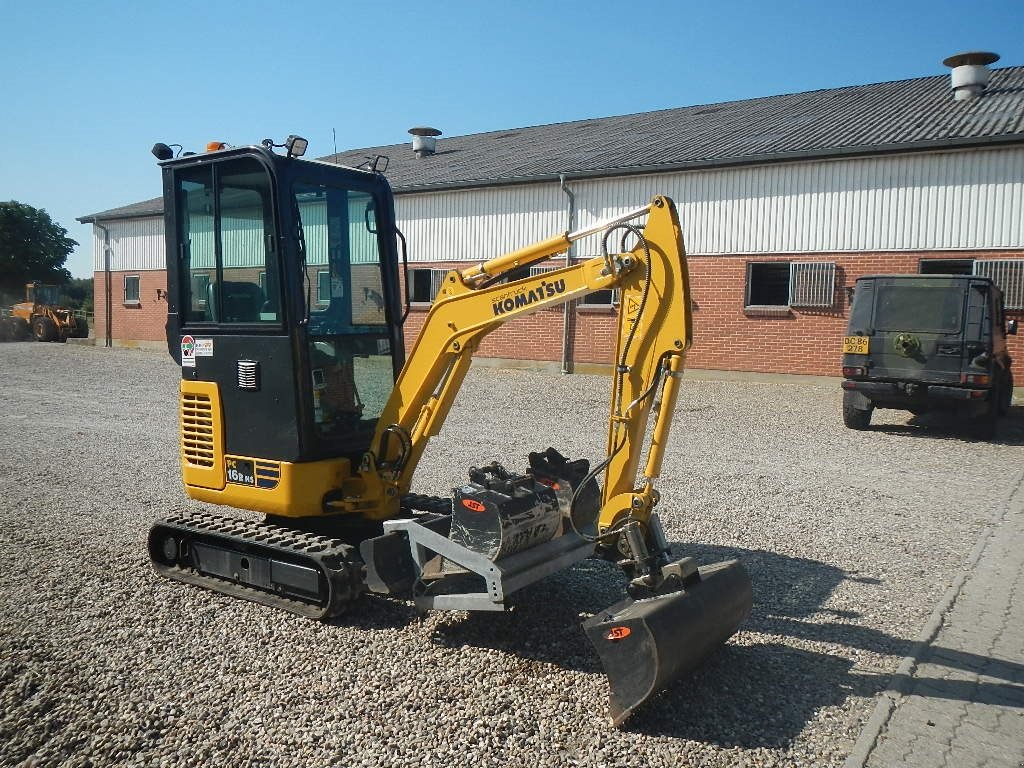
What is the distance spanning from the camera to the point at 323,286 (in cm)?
571

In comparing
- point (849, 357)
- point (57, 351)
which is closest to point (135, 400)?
point (849, 357)

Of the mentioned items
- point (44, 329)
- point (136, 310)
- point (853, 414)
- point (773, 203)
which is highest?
point (773, 203)

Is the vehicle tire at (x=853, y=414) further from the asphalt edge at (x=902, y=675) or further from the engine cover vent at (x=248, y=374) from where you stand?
the engine cover vent at (x=248, y=374)

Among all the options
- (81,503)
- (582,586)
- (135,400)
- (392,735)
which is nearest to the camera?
(392,735)

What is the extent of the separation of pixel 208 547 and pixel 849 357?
33.5ft

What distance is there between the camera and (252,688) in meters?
4.25

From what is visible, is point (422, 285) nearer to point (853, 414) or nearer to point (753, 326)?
point (753, 326)

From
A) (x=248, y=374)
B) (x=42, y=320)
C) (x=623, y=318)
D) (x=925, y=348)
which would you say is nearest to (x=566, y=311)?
(x=925, y=348)

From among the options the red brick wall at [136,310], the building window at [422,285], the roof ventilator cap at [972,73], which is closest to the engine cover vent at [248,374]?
the building window at [422,285]

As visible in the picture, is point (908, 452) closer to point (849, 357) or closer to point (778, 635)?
point (849, 357)

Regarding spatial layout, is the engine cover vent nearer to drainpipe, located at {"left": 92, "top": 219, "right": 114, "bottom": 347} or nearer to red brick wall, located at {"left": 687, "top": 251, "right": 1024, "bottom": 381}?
red brick wall, located at {"left": 687, "top": 251, "right": 1024, "bottom": 381}

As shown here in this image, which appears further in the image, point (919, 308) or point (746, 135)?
point (746, 135)

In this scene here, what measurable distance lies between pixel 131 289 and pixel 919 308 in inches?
1045

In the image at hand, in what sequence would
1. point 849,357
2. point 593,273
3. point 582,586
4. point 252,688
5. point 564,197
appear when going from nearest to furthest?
point 252,688
point 593,273
point 582,586
point 849,357
point 564,197
